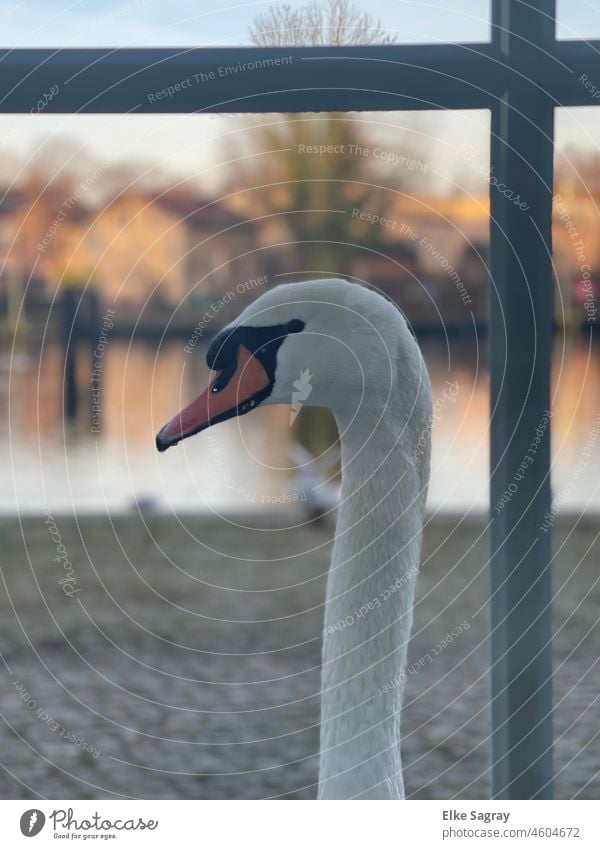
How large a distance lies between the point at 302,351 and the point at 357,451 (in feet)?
0.28

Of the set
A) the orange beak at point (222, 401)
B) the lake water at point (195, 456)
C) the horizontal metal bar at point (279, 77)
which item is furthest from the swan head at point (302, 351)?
the lake water at point (195, 456)

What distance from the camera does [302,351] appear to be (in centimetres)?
83

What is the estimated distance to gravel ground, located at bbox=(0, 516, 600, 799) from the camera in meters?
1.74

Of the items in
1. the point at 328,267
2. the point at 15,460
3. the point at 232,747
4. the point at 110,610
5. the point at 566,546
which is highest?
the point at 328,267

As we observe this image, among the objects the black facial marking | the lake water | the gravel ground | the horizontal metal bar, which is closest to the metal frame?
the horizontal metal bar

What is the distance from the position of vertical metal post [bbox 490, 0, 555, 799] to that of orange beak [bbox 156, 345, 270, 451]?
17cm

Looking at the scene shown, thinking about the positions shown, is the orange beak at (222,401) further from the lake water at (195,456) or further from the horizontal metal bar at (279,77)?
the lake water at (195,456)

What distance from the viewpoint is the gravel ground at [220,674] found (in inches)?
68.4

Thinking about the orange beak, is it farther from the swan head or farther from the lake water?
the lake water

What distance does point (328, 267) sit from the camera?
17.6 feet

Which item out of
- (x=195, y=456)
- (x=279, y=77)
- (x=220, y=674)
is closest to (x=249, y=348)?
(x=279, y=77)
